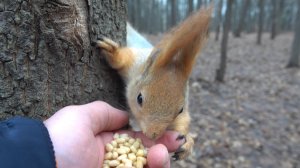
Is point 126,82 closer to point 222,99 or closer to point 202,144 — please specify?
point 202,144

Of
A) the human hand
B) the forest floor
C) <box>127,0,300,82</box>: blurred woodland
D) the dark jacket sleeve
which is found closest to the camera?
the dark jacket sleeve

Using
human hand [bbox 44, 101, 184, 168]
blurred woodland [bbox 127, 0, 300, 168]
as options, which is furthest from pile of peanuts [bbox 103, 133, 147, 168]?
blurred woodland [bbox 127, 0, 300, 168]

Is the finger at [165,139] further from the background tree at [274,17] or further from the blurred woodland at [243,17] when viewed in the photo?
the background tree at [274,17]

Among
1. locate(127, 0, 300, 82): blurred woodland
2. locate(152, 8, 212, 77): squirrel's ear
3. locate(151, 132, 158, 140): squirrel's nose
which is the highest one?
locate(152, 8, 212, 77): squirrel's ear

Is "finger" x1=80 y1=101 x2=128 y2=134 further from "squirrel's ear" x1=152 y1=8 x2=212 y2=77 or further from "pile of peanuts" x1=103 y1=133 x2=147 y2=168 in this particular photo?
"squirrel's ear" x1=152 y1=8 x2=212 y2=77

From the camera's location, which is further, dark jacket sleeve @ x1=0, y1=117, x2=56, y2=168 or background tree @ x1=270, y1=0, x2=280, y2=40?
background tree @ x1=270, y1=0, x2=280, y2=40

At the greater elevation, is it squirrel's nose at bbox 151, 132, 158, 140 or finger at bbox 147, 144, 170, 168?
squirrel's nose at bbox 151, 132, 158, 140

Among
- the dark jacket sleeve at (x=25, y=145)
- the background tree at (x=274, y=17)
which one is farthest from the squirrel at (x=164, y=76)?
the background tree at (x=274, y=17)

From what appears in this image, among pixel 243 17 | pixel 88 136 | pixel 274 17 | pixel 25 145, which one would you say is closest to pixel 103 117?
pixel 88 136
